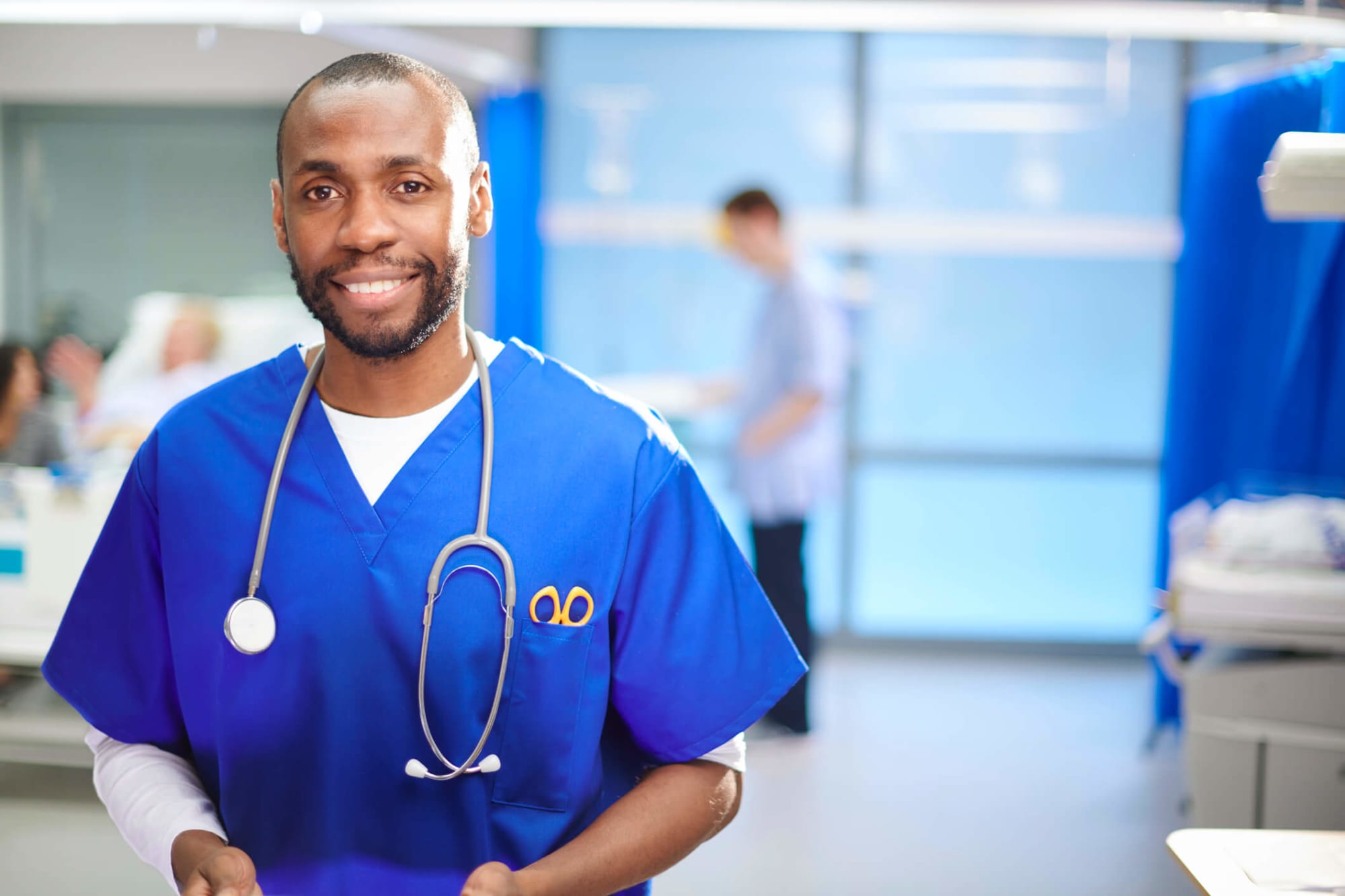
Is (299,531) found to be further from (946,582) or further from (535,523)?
(946,582)

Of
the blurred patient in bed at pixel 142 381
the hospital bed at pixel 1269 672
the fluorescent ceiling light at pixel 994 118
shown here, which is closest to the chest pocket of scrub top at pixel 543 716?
Answer: the blurred patient in bed at pixel 142 381

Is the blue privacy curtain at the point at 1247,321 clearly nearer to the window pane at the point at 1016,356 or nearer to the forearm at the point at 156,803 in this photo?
the window pane at the point at 1016,356

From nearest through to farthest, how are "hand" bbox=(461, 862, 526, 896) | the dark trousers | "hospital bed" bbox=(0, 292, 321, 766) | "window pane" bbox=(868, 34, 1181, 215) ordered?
"hand" bbox=(461, 862, 526, 896) < "hospital bed" bbox=(0, 292, 321, 766) < the dark trousers < "window pane" bbox=(868, 34, 1181, 215)

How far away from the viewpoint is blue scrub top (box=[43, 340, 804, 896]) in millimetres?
1098

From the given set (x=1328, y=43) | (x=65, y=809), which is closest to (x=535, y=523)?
(x=65, y=809)

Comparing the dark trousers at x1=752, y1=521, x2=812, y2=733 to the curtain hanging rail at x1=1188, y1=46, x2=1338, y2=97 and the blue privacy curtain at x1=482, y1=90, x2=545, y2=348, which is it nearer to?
the blue privacy curtain at x1=482, y1=90, x2=545, y2=348

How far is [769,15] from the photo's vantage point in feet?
4.72

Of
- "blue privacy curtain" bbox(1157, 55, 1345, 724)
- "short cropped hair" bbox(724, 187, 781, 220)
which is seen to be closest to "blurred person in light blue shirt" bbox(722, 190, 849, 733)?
"short cropped hair" bbox(724, 187, 781, 220)

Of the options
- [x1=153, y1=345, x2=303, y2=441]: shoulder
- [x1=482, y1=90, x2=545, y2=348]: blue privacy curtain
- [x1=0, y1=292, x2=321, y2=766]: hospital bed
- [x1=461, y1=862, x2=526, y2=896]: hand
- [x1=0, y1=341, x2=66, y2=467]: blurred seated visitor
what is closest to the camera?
[x1=461, y1=862, x2=526, y2=896]: hand

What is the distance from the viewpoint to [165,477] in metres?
1.13

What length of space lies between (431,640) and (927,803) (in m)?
1.73

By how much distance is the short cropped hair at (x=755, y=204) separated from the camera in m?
3.07

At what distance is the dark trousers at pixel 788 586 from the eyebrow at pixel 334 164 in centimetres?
176

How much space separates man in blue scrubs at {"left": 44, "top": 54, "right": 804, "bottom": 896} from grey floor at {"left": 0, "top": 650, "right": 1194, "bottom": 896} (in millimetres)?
600
